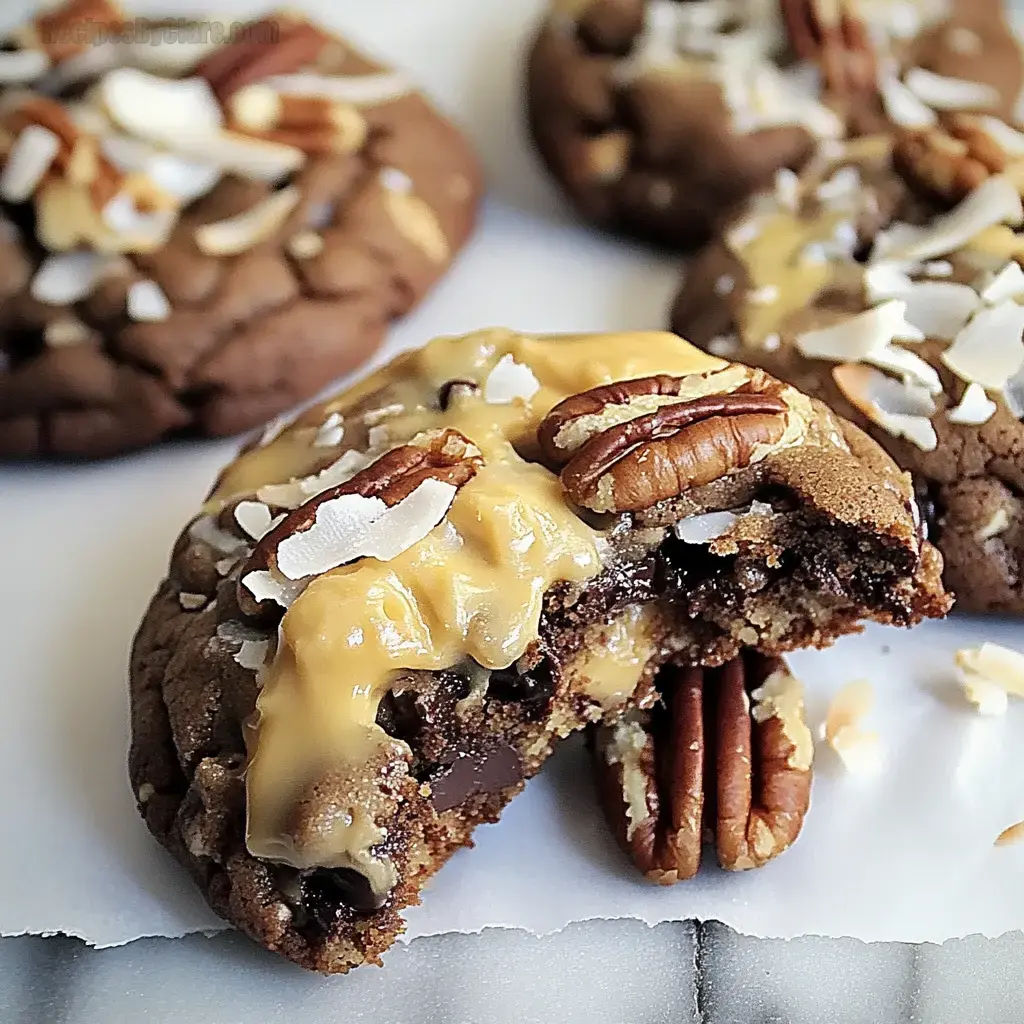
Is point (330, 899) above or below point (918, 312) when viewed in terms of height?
below

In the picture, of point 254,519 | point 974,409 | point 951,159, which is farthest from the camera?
point 951,159

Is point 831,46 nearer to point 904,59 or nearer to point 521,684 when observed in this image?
point 904,59

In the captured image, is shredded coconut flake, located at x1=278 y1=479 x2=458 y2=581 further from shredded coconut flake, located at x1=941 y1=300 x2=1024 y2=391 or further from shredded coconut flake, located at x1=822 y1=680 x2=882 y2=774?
shredded coconut flake, located at x1=941 y1=300 x2=1024 y2=391

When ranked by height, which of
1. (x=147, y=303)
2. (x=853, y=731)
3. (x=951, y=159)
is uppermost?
(x=951, y=159)

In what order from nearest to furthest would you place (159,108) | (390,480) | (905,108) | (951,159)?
(390,480) → (951,159) → (159,108) → (905,108)

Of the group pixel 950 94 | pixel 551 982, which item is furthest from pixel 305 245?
pixel 551 982

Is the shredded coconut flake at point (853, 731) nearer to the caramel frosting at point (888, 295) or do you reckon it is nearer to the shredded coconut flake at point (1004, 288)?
the caramel frosting at point (888, 295)

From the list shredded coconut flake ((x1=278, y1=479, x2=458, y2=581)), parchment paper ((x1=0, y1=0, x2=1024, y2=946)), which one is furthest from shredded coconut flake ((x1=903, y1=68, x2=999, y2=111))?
shredded coconut flake ((x1=278, y1=479, x2=458, y2=581))

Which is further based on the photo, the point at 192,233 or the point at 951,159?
the point at 192,233
